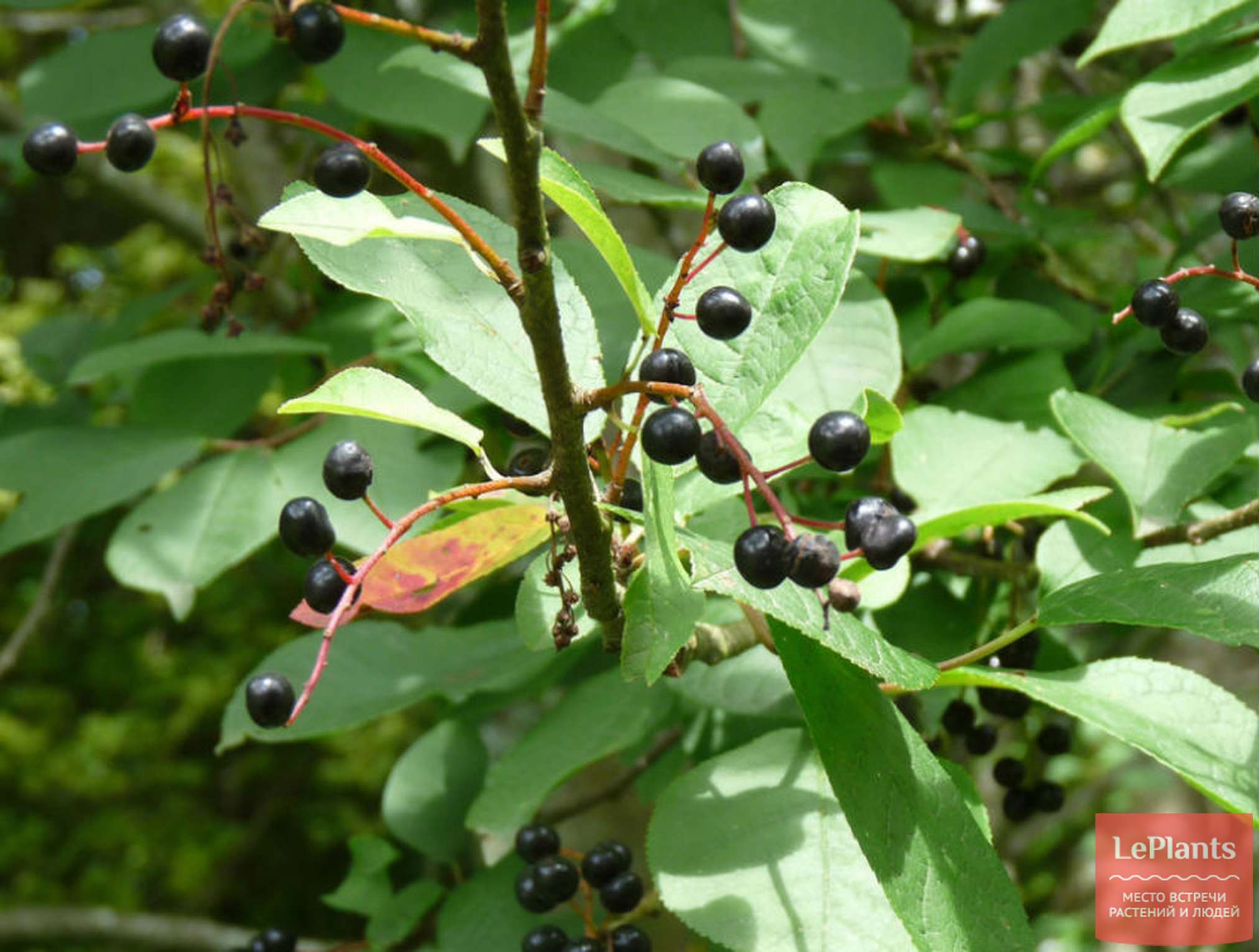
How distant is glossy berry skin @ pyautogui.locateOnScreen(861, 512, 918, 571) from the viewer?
0.60 meters

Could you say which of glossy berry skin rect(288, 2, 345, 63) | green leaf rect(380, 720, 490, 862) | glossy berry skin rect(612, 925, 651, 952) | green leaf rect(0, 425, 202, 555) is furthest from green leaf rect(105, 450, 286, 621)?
glossy berry skin rect(288, 2, 345, 63)

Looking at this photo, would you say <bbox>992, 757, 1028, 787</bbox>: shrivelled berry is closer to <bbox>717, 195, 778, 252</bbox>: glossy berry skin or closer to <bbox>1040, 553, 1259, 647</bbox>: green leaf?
<bbox>1040, 553, 1259, 647</bbox>: green leaf

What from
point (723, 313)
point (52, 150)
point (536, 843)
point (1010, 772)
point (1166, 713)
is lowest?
point (1010, 772)

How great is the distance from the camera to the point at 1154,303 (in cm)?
87

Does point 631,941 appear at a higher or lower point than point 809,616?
lower

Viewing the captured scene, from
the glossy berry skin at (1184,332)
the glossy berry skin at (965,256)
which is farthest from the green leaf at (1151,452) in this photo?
the glossy berry skin at (965,256)

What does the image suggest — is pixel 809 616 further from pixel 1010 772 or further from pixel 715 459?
pixel 1010 772

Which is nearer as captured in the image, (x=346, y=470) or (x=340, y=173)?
(x=340, y=173)

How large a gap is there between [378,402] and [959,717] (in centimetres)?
77

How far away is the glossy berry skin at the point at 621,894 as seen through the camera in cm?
112

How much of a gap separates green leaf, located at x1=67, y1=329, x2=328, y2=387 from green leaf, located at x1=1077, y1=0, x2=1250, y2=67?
0.88m

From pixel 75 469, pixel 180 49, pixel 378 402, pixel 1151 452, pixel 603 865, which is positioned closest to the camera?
pixel 378 402

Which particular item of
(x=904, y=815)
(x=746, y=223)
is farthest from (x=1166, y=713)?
(x=746, y=223)

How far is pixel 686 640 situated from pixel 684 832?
29cm
